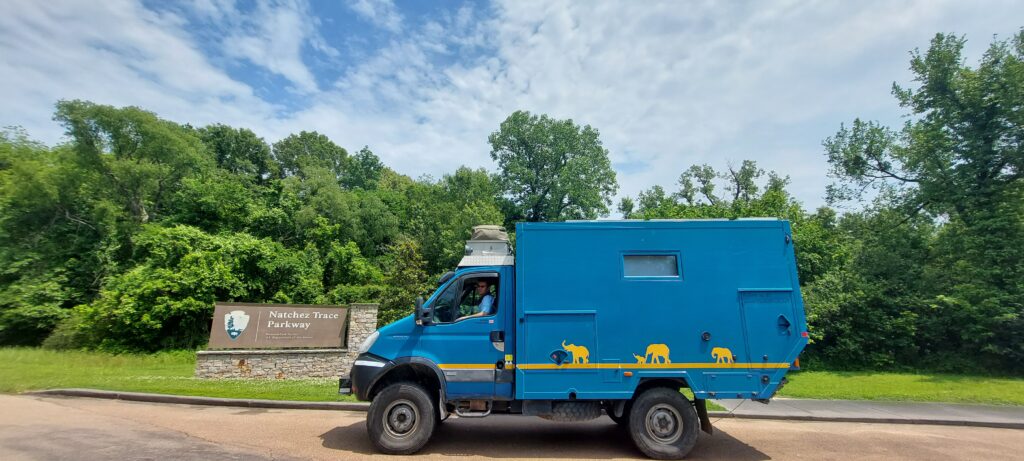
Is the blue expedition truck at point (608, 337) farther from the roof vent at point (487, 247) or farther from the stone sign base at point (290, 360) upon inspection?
the stone sign base at point (290, 360)

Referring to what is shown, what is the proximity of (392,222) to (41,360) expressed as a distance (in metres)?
19.5

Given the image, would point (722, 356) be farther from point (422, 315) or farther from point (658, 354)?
point (422, 315)

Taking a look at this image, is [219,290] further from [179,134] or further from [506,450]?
→ [506,450]

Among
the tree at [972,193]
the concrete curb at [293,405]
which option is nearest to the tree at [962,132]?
the tree at [972,193]

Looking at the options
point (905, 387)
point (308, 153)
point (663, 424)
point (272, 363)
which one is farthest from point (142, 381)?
point (308, 153)

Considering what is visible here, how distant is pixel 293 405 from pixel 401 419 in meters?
4.47

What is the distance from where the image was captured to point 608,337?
20.7 feet

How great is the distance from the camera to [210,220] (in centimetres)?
2506

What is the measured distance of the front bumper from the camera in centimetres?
629

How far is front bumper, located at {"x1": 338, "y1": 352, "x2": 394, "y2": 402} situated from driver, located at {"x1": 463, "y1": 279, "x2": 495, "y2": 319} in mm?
1406

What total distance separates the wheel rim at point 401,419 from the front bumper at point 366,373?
15.6 inches

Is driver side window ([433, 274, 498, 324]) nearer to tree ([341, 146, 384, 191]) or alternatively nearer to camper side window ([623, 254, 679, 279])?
camper side window ([623, 254, 679, 279])

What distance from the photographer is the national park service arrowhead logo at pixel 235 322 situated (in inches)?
539

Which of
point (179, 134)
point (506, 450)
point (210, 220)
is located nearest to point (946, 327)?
point (506, 450)
